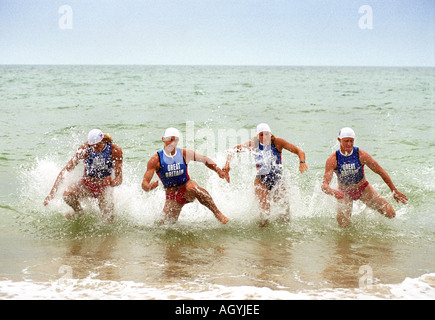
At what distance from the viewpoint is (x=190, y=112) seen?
27250mm

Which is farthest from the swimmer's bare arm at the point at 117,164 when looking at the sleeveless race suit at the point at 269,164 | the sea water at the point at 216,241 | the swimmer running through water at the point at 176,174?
the sleeveless race suit at the point at 269,164

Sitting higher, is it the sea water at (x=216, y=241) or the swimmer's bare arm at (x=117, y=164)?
the swimmer's bare arm at (x=117, y=164)

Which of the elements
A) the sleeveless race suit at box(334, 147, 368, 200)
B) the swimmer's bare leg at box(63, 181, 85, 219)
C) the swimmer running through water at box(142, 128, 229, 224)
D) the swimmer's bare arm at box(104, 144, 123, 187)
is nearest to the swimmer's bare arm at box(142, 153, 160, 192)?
the swimmer running through water at box(142, 128, 229, 224)

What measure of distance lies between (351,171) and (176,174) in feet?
10.1

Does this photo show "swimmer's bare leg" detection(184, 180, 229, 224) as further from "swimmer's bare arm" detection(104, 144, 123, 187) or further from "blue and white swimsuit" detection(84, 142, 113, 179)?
"blue and white swimsuit" detection(84, 142, 113, 179)

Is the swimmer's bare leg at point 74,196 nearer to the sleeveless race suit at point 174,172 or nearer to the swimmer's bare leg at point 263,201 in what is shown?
the sleeveless race suit at point 174,172

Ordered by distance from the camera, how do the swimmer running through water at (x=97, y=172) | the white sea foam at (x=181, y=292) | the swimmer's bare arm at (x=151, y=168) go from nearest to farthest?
the white sea foam at (x=181, y=292)
the swimmer's bare arm at (x=151, y=168)
the swimmer running through water at (x=97, y=172)

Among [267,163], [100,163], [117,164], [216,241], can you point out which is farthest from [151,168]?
[267,163]

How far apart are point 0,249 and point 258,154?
15.2 feet

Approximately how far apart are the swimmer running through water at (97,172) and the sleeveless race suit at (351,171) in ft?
12.9

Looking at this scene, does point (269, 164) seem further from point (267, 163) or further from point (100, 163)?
point (100, 163)

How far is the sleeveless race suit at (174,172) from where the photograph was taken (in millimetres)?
8273
